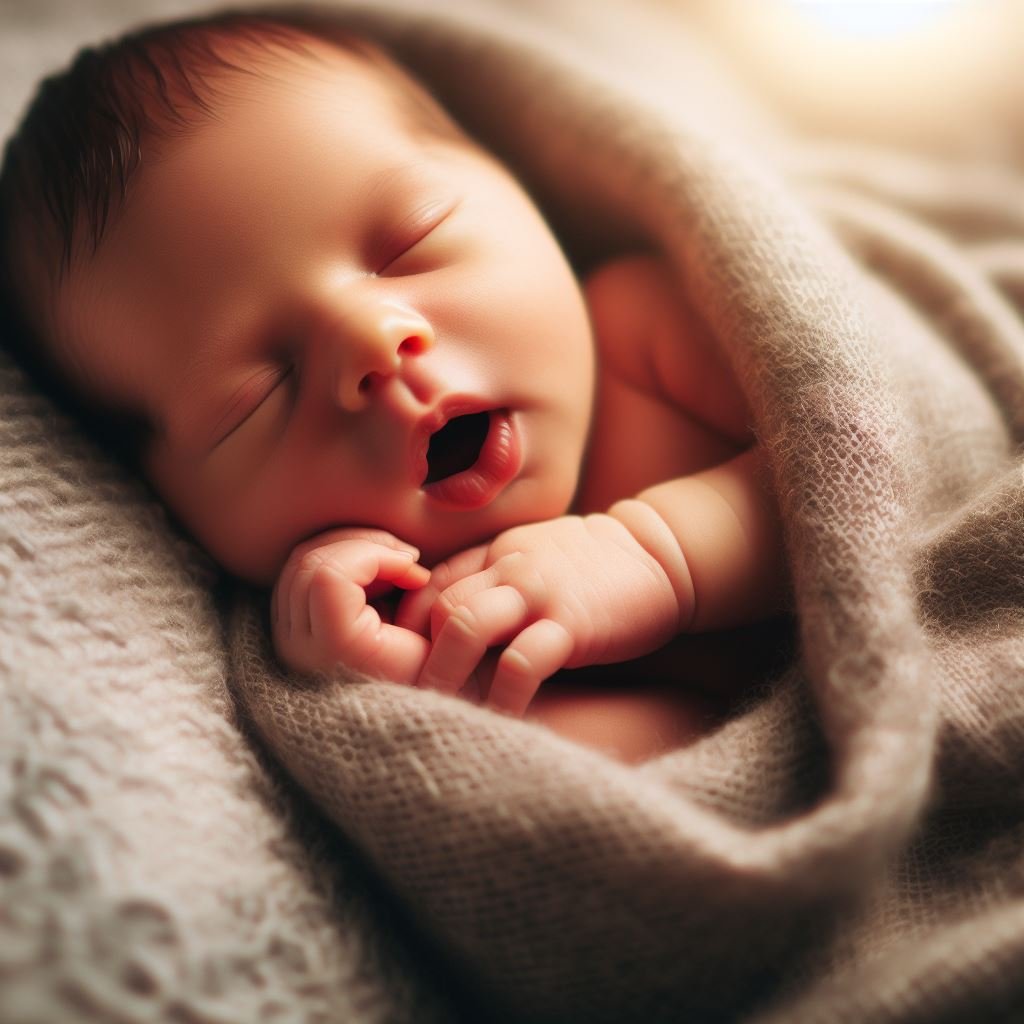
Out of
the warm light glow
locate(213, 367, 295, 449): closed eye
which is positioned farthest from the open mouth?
the warm light glow

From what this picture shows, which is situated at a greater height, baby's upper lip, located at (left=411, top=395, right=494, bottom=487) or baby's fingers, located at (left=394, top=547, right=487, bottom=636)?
baby's upper lip, located at (left=411, top=395, right=494, bottom=487)

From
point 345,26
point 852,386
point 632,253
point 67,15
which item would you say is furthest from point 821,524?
point 67,15

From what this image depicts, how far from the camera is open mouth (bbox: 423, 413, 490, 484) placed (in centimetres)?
81

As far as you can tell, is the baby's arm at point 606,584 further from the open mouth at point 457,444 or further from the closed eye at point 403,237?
the closed eye at point 403,237

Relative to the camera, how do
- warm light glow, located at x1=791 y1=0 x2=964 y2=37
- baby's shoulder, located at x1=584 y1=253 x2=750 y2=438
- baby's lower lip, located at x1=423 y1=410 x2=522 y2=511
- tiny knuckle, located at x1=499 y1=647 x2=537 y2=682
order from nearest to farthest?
tiny knuckle, located at x1=499 y1=647 x2=537 y2=682 < baby's lower lip, located at x1=423 y1=410 x2=522 y2=511 < baby's shoulder, located at x1=584 y1=253 x2=750 y2=438 < warm light glow, located at x1=791 y1=0 x2=964 y2=37

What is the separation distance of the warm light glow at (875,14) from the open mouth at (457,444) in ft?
3.81

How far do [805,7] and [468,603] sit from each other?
136cm

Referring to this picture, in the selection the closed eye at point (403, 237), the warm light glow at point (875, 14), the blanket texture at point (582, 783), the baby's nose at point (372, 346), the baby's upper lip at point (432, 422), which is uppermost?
the warm light glow at point (875, 14)

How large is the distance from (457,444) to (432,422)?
79 mm

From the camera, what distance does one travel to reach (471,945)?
1.98ft

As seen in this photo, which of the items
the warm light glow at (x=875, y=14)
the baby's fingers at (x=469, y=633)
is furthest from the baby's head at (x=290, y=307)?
the warm light glow at (x=875, y=14)

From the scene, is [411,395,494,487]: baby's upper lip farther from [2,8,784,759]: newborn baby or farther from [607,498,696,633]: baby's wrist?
[607,498,696,633]: baby's wrist

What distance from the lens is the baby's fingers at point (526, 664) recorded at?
66cm

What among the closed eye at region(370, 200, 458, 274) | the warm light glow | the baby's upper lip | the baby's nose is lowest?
the baby's upper lip
